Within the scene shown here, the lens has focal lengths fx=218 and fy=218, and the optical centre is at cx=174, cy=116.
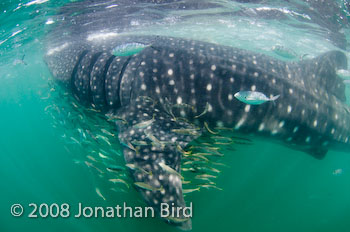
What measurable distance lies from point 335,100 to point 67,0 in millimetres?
10289

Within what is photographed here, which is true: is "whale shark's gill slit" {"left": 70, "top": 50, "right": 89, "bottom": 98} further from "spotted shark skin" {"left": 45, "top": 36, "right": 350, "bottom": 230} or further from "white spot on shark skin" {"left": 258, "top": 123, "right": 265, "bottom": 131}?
"white spot on shark skin" {"left": 258, "top": 123, "right": 265, "bottom": 131}

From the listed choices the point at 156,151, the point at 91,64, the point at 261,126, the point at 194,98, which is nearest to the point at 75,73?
the point at 91,64

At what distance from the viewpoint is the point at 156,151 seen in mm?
3775

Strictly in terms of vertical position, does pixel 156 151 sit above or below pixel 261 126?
above

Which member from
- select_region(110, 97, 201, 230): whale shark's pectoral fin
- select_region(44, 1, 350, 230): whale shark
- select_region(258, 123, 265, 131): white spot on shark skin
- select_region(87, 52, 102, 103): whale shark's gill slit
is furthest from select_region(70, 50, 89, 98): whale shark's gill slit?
select_region(258, 123, 265, 131): white spot on shark skin

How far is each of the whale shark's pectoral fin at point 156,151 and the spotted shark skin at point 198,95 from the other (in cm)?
2

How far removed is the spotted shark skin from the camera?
13.9 feet

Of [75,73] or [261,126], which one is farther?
[75,73]

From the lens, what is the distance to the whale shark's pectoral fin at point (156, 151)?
338 centimetres

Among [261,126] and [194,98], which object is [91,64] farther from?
[261,126]

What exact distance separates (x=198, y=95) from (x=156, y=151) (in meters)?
→ 1.58

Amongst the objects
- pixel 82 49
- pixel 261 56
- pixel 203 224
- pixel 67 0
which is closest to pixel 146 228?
pixel 203 224

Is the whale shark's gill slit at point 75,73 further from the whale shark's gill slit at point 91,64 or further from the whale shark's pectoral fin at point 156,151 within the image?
the whale shark's pectoral fin at point 156,151

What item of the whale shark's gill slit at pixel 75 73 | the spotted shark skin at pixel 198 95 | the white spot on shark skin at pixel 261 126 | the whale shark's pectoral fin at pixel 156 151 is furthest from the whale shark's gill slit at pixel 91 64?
the white spot on shark skin at pixel 261 126
